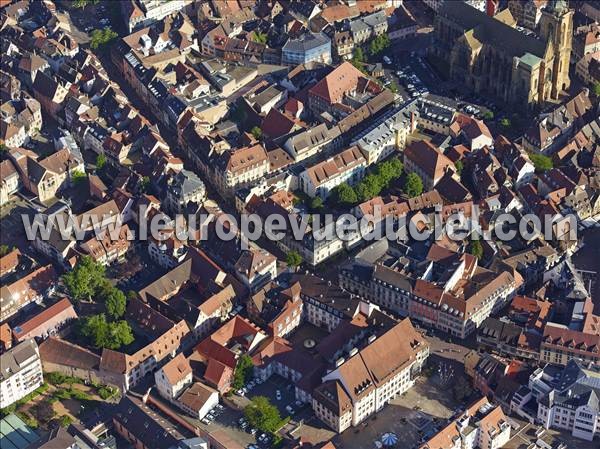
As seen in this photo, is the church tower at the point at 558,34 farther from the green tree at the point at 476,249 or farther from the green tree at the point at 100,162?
the green tree at the point at 100,162

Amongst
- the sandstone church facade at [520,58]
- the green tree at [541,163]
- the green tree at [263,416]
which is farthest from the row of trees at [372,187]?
the green tree at [263,416]

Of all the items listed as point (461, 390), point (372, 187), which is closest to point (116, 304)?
point (372, 187)

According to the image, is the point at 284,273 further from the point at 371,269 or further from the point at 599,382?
the point at 599,382

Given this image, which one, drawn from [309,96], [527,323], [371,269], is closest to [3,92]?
[309,96]

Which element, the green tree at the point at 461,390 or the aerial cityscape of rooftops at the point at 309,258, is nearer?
the aerial cityscape of rooftops at the point at 309,258

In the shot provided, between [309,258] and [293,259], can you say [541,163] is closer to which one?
[309,258]

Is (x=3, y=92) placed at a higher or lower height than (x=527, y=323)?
higher
